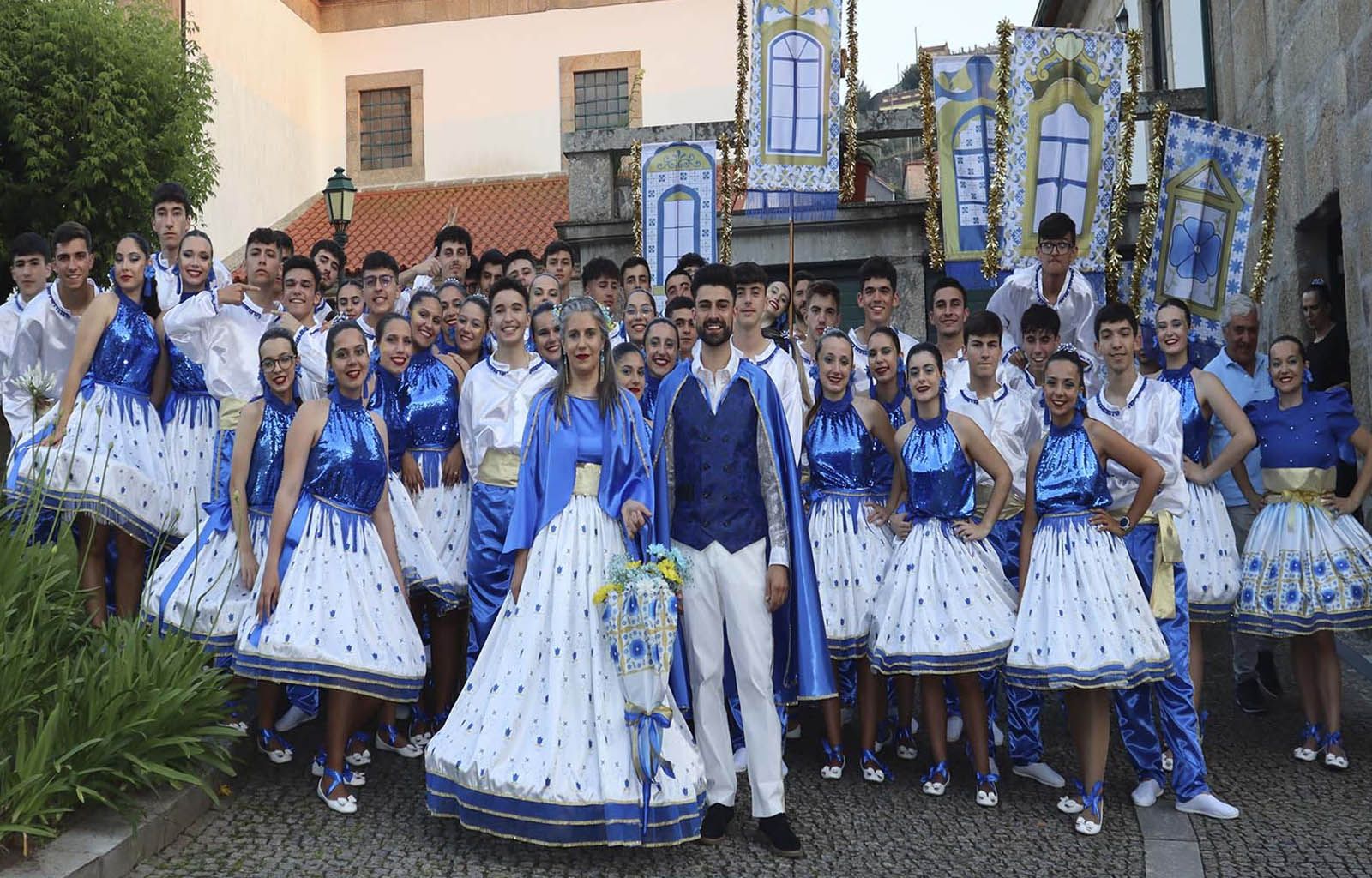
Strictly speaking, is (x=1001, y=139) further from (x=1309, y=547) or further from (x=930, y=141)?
(x=1309, y=547)

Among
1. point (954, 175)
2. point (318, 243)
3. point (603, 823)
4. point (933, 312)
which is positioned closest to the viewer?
point (603, 823)

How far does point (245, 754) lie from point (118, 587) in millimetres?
1193

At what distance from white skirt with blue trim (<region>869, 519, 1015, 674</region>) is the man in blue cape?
54 cm

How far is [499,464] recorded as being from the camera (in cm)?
604

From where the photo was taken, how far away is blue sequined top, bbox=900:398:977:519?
18.6 feet

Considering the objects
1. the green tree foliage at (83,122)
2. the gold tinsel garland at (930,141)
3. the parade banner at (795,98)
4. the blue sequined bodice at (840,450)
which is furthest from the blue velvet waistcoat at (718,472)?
the green tree foliage at (83,122)

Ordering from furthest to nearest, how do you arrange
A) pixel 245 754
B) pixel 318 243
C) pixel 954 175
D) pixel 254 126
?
pixel 254 126 → pixel 954 175 → pixel 318 243 → pixel 245 754

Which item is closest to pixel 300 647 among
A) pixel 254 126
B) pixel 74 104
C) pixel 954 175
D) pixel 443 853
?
pixel 443 853

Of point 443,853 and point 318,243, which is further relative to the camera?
point 318,243

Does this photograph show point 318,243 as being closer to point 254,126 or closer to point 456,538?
point 456,538

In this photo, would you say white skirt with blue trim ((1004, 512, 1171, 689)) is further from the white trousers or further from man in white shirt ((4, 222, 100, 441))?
man in white shirt ((4, 222, 100, 441))

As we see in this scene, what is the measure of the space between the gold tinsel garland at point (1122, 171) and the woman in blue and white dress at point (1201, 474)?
66.0 inches

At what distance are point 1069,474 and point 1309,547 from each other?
161cm

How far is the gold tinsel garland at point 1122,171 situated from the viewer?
8258mm
